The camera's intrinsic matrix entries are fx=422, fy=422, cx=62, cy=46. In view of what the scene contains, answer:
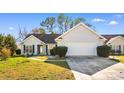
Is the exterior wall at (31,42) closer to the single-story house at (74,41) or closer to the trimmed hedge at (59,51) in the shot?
the single-story house at (74,41)

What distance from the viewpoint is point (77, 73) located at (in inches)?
581

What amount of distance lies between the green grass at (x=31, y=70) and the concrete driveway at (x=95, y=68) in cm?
38

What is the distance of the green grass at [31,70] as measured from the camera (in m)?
14.4

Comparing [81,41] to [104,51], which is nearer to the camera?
[104,51]

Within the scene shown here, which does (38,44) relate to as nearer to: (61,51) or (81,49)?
(61,51)

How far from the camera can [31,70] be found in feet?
48.2

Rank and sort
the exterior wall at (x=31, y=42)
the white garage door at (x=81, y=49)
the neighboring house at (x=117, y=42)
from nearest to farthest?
the neighboring house at (x=117, y=42) → the exterior wall at (x=31, y=42) → the white garage door at (x=81, y=49)

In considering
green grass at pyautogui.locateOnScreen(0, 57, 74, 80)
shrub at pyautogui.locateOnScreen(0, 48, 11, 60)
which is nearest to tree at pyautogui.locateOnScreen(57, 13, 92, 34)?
green grass at pyautogui.locateOnScreen(0, 57, 74, 80)

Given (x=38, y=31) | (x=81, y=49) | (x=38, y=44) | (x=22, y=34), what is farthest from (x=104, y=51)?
(x=22, y=34)

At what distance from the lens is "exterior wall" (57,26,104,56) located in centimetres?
1681

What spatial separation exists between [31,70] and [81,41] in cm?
308

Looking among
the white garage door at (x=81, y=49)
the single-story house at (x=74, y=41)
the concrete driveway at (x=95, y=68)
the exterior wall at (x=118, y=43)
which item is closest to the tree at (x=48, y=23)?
the single-story house at (x=74, y=41)
